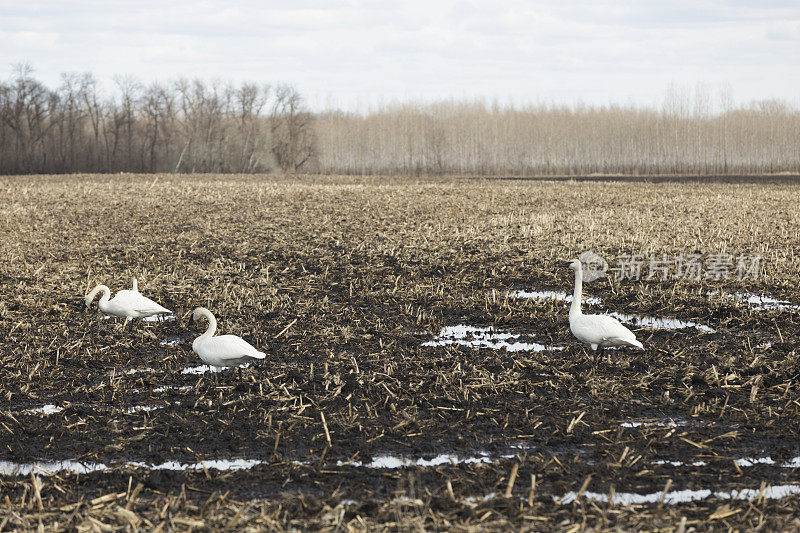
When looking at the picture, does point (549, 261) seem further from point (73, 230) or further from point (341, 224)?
point (73, 230)

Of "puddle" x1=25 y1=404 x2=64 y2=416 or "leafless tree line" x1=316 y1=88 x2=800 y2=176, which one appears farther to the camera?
"leafless tree line" x1=316 y1=88 x2=800 y2=176

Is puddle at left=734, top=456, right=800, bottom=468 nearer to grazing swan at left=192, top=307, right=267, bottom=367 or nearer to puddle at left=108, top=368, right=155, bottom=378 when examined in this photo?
grazing swan at left=192, top=307, right=267, bottom=367

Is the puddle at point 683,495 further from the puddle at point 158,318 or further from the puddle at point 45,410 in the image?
the puddle at point 158,318

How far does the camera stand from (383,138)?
7181 centimetres

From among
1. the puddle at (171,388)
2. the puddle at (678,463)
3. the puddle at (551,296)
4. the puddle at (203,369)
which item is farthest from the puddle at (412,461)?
the puddle at (551,296)

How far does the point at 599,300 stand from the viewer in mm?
11523

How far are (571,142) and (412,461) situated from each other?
64.2 m

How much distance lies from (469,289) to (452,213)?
11400 millimetres

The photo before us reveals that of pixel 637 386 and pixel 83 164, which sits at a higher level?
pixel 83 164

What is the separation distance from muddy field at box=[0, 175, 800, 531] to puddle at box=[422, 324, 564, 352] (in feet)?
0.16

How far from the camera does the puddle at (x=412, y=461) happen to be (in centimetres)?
542

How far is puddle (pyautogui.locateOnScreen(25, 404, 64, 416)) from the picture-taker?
6.59 metres

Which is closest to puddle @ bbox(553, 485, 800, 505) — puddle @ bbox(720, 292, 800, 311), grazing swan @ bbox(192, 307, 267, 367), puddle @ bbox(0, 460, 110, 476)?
puddle @ bbox(0, 460, 110, 476)

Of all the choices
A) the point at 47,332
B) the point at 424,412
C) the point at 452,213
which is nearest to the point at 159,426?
the point at 424,412
